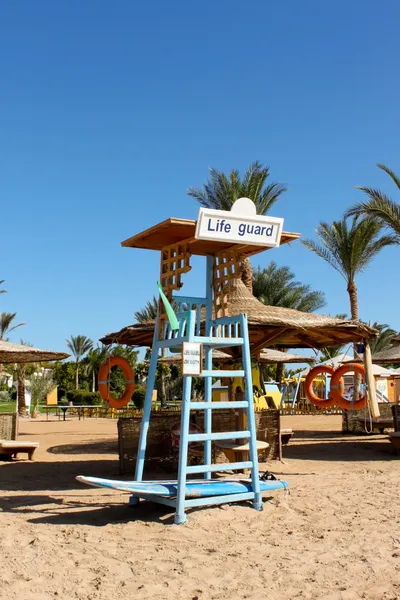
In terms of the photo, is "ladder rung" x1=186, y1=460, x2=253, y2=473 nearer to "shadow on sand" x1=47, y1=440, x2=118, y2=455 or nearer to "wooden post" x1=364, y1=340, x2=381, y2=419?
"wooden post" x1=364, y1=340, x2=381, y2=419

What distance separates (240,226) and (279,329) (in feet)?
11.8

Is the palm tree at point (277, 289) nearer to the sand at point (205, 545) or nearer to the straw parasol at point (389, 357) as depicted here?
the straw parasol at point (389, 357)

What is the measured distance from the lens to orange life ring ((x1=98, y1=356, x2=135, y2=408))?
853 cm

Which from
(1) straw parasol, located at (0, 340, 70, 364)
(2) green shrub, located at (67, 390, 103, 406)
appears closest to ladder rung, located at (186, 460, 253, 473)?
(1) straw parasol, located at (0, 340, 70, 364)

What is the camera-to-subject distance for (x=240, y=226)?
21.1 ft

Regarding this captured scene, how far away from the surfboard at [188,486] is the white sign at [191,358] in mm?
1153

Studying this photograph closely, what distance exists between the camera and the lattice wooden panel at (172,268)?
6754mm

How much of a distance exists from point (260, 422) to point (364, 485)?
2.45 metres

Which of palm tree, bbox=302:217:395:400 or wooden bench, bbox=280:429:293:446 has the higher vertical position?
palm tree, bbox=302:217:395:400

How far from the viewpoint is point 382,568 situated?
4398 mm

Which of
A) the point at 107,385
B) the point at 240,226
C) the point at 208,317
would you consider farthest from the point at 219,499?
the point at 107,385

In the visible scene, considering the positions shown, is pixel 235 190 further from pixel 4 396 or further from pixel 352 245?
pixel 4 396

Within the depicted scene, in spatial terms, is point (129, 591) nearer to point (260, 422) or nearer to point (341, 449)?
point (260, 422)

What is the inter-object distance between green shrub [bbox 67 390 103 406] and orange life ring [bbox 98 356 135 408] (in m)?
28.2
